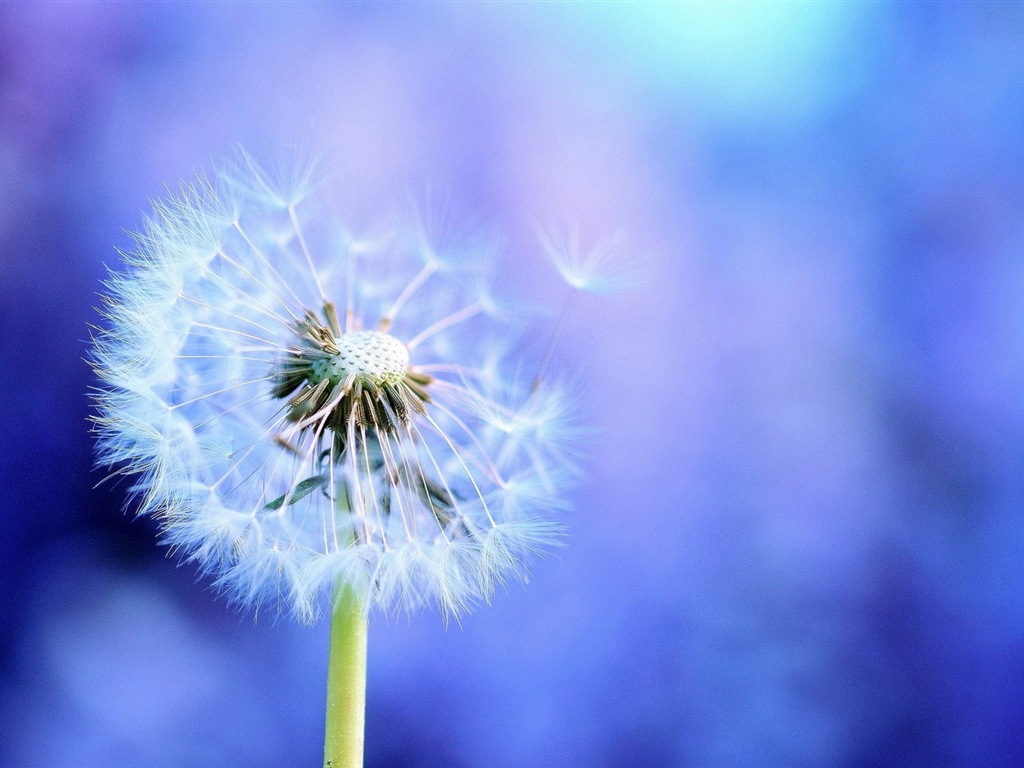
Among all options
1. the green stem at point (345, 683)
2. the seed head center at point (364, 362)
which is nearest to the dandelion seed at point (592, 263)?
the seed head center at point (364, 362)

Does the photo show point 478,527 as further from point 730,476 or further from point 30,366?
point 30,366

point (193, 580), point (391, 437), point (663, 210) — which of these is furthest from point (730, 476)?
point (193, 580)

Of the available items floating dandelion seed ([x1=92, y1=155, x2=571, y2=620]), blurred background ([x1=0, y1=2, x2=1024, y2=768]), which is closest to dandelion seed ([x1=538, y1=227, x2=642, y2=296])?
A: blurred background ([x1=0, y1=2, x2=1024, y2=768])

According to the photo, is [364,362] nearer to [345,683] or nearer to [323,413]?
[323,413]

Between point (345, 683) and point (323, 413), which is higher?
point (323, 413)

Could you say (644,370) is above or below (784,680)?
above

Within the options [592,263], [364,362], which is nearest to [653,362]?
[592,263]

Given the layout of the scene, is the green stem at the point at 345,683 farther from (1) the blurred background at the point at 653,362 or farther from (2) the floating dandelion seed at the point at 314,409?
(1) the blurred background at the point at 653,362
